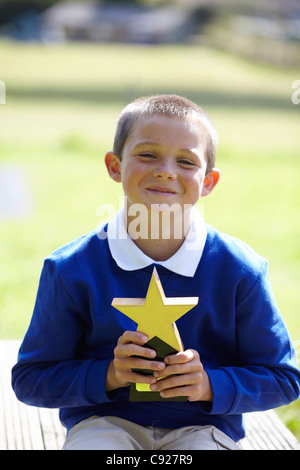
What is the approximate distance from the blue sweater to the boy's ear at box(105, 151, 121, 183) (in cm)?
21

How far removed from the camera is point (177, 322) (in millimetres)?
1462

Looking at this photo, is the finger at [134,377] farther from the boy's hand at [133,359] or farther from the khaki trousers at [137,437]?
the khaki trousers at [137,437]

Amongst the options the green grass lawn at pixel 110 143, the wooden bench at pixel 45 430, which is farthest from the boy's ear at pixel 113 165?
the green grass lawn at pixel 110 143

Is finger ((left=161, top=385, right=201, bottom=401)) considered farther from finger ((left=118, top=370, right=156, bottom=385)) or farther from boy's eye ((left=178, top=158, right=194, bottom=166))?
boy's eye ((left=178, top=158, right=194, bottom=166))

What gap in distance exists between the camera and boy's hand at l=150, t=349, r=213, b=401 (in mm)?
1294

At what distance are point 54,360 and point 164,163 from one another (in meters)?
0.49

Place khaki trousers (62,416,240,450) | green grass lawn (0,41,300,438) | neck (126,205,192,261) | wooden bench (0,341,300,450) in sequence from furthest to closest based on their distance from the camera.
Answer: green grass lawn (0,41,300,438) → wooden bench (0,341,300,450) → neck (126,205,192,261) → khaki trousers (62,416,240,450)

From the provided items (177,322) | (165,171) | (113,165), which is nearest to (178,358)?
(177,322)

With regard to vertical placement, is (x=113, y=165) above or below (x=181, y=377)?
above

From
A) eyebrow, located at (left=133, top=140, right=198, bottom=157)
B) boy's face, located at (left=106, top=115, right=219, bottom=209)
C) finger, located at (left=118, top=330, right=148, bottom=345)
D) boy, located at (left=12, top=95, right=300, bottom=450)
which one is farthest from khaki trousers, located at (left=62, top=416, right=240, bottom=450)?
eyebrow, located at (left=133, top=140, right=198, bottom=157)

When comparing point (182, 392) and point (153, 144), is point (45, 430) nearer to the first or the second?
point (182, 392)

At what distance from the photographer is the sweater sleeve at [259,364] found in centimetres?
143

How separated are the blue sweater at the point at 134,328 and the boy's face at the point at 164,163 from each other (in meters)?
0.16

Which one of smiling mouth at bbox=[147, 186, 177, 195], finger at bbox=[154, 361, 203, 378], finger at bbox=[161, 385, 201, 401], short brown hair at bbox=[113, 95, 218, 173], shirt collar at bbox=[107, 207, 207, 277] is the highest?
short brown hair at bbox=[113, 95, 218, 173]
